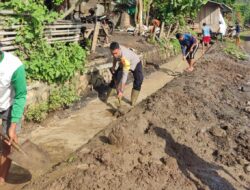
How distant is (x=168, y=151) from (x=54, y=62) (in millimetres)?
3388

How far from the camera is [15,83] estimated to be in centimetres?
423

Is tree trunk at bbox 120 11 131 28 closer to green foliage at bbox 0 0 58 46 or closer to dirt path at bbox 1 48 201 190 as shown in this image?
dirt path at bbox 1 48 201 190

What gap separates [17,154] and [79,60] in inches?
202

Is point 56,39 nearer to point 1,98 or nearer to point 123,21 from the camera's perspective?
point 1,98

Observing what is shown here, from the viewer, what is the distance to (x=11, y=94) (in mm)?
4504

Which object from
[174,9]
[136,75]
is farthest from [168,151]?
[174,9]

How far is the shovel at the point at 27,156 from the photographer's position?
4707mm

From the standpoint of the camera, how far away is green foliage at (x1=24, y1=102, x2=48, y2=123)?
25.0ft

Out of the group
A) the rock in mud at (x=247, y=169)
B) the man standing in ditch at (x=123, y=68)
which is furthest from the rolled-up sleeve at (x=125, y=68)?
the rock in mud at (x=247, y=169)

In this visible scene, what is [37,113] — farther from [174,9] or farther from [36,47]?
[174,9]

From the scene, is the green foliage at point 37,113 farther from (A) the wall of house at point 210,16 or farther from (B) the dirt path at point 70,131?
(A) the wall of house at point 210,16

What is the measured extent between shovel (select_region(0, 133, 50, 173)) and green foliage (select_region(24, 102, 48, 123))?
8.89 ft

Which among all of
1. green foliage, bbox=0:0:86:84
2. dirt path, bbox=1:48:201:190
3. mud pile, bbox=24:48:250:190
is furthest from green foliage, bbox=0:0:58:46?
mud pile, bbox=24:48:250:190

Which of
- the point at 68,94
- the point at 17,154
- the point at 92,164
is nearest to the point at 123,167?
the point at 92,164
